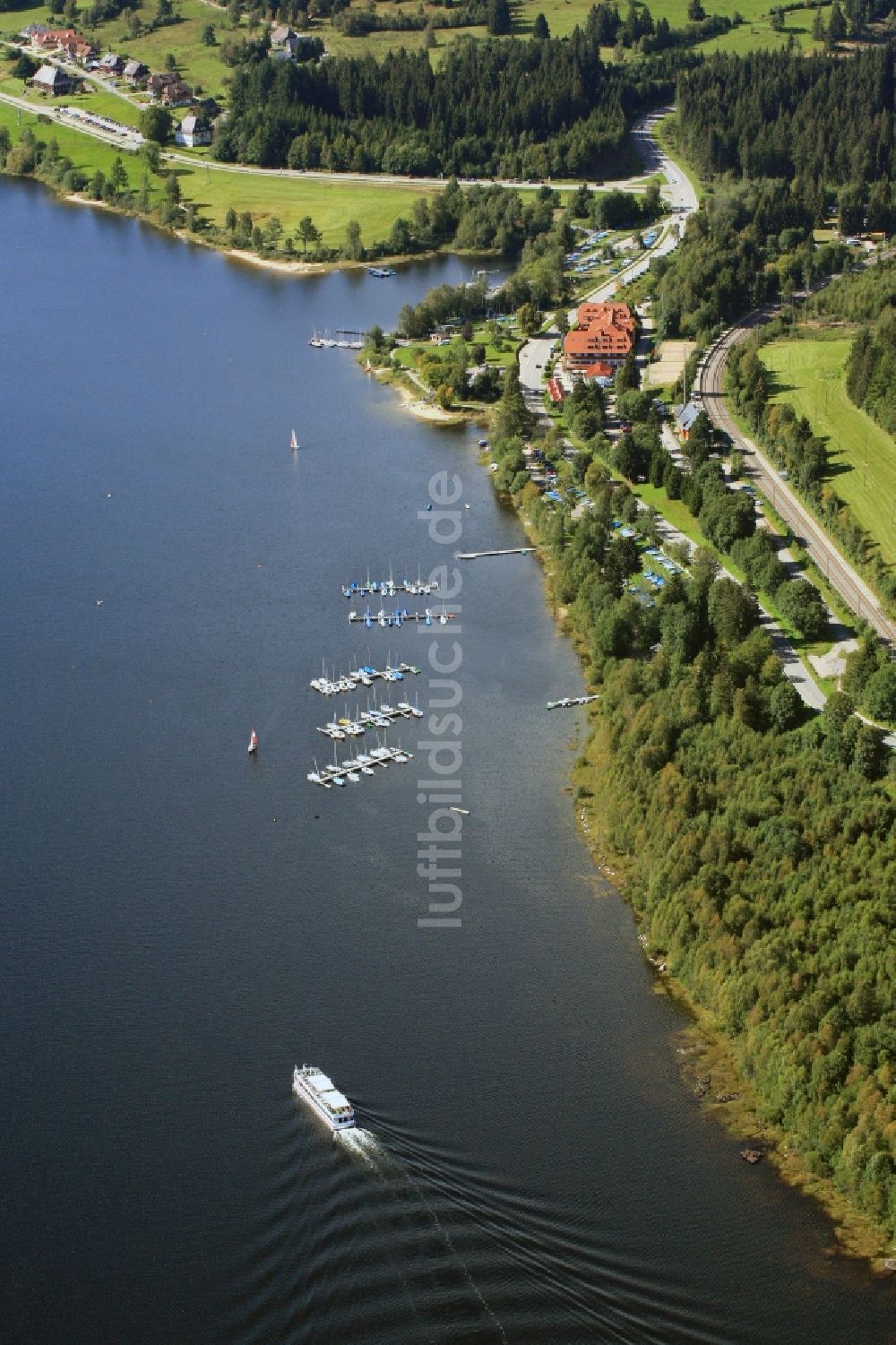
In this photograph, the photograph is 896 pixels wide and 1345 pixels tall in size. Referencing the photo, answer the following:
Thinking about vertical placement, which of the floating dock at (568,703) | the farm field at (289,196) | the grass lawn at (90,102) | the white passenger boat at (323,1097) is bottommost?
the farm field at (289,196)

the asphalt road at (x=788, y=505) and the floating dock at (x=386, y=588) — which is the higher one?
the asphalt road at (x=788, y=505)

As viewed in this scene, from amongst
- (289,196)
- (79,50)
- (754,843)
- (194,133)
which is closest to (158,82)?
(194,133)

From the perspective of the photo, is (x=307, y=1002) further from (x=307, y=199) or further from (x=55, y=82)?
(x=55, y=82)

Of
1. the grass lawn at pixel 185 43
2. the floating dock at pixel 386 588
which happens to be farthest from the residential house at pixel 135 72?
the floating dock at pixel 386 588

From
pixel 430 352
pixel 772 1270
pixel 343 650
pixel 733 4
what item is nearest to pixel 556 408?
pixel 430 352

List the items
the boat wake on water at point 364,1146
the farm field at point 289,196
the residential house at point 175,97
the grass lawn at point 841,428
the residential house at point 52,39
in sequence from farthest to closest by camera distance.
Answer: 1. the residential house at point 52,39
2. the residential house at point 175,97
3. the farm field at point 289,196
4. the grass lawn at point 841,428
5. the boat wake on water at point 364,1146

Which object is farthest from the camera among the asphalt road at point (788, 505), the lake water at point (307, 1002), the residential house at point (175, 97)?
the residential house at point (175, 97)

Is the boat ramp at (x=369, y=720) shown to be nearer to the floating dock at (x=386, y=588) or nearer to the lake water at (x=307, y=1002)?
the lake water at (x=307, y=1002)
